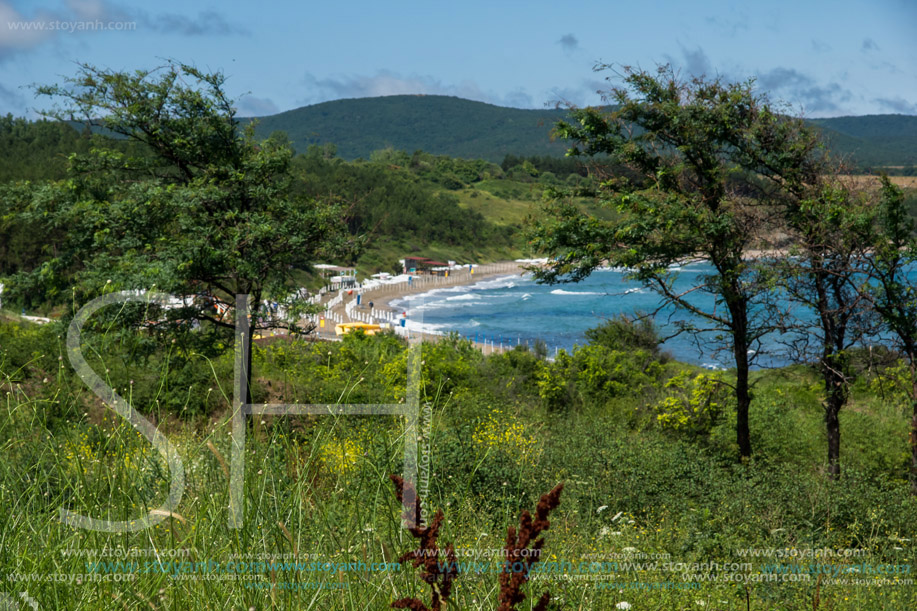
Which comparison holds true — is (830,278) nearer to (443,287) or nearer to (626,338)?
(626,338)

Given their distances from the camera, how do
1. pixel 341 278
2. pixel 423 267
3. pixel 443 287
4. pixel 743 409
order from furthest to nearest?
pixel 423 267 → pixel 443 287 → pixel 341 278 → pixel 743 409

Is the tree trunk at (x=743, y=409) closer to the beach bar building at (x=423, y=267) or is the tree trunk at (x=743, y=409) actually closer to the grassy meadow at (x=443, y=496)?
the grassy meadow at (x=443, y=496)

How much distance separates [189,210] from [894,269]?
9314 mm

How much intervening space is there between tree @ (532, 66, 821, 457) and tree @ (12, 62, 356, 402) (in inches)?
144

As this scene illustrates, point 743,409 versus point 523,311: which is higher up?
point 743,409

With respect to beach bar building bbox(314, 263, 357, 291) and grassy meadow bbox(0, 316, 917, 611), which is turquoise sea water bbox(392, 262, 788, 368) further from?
grassy meadow bbox(0, 316, 917, 611)

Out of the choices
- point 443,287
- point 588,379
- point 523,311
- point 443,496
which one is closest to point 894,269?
point 588,379

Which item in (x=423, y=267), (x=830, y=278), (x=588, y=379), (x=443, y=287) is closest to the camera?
(x=830, y=278)

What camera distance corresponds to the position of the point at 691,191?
1038 centimetres

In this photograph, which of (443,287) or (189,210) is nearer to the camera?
(189,210)

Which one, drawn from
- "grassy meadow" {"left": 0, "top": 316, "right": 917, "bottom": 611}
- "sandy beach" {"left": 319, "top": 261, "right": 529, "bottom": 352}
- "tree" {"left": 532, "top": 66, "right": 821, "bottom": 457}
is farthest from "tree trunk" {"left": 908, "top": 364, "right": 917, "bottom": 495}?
A: "sandy beach" {"left": 319, "top": 261, "right": 529, "bottom": 352}

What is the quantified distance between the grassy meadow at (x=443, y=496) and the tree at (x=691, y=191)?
7.01 feet

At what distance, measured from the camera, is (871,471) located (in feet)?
32.9

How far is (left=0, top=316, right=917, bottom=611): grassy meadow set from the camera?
83.7 inches
